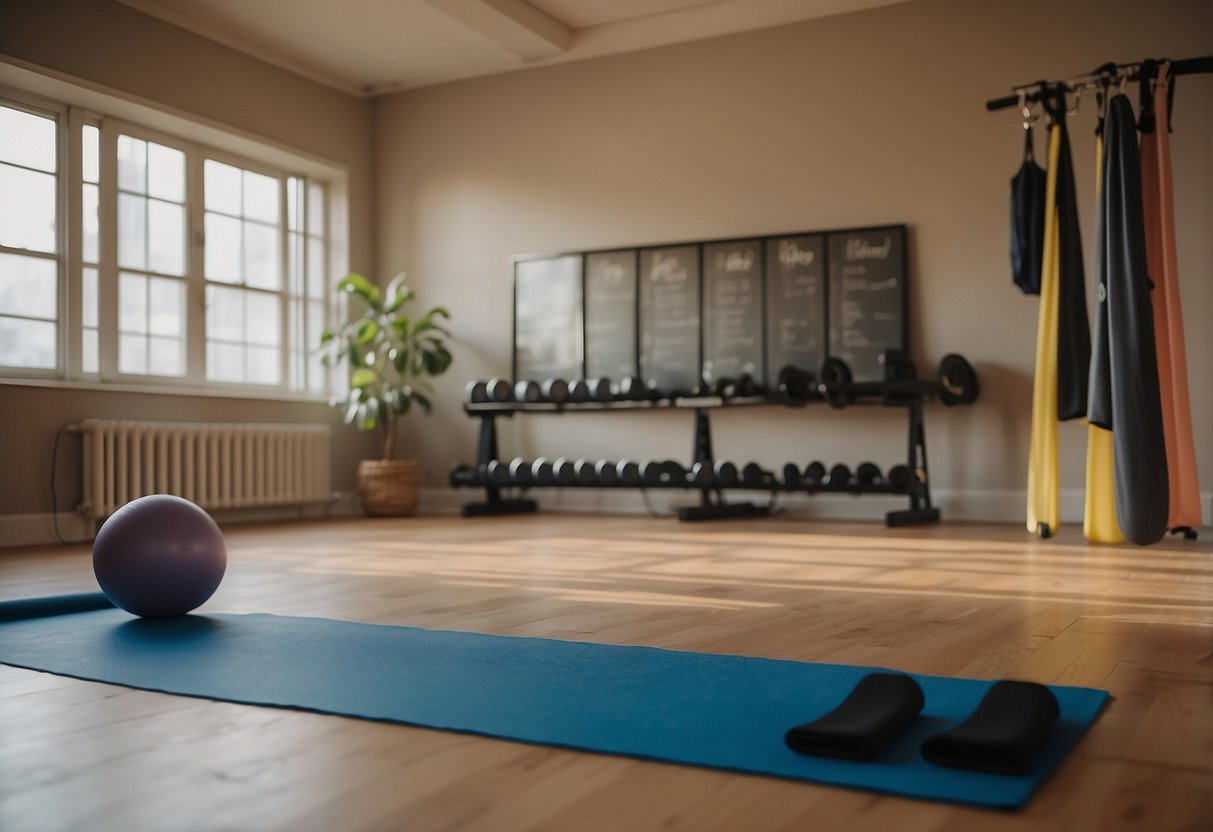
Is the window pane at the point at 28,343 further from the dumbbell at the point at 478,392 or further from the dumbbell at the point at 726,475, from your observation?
the dumbbell at the point at 726,475

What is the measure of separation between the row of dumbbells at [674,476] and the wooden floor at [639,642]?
886 millimetres

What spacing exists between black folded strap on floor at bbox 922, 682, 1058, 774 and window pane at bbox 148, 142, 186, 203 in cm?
574

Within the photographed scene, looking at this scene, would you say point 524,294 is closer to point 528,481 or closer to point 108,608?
point 528,481

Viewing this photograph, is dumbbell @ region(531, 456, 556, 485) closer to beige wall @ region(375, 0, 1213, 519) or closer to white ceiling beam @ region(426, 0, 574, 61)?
beige wall @ region(375, 0, 1213, 519)

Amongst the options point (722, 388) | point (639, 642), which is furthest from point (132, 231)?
point (639, 642)

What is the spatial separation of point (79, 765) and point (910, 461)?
15.4ft

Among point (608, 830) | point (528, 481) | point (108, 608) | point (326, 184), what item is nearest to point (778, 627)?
point (608, 830)

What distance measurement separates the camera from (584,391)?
637 cm

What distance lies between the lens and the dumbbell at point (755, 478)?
5.80m

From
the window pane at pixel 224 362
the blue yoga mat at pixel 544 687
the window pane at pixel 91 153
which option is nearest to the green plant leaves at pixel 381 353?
the window pane at pixel 224 362

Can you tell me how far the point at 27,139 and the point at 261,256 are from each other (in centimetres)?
163

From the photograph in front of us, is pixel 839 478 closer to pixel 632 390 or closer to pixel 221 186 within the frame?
pixel 632 390

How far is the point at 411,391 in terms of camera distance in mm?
6902

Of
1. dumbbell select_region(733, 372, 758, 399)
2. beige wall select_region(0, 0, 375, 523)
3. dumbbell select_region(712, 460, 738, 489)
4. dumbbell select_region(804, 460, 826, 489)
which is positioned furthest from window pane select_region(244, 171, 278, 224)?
dumbbell select_region(804, 460, 826, 489)
